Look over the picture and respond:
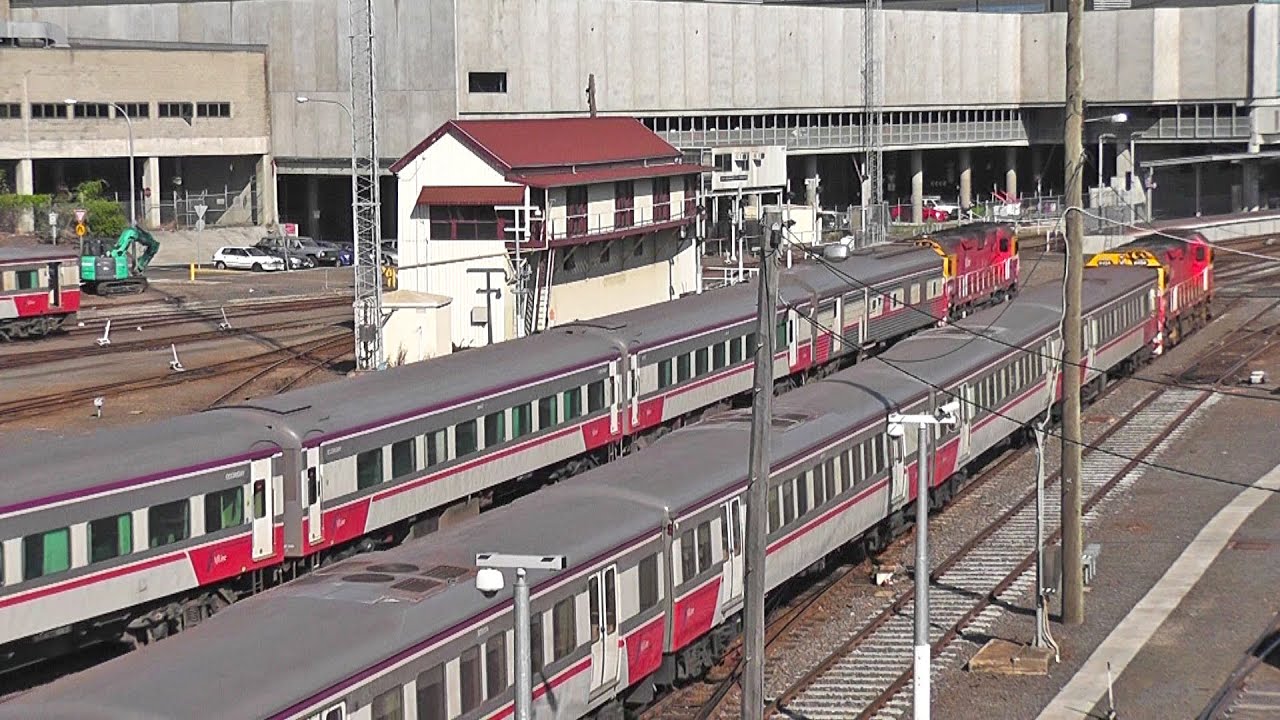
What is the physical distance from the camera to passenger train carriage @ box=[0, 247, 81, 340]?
50.2 m

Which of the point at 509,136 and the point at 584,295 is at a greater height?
the point at 509,136

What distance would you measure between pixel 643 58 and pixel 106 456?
59.4 m

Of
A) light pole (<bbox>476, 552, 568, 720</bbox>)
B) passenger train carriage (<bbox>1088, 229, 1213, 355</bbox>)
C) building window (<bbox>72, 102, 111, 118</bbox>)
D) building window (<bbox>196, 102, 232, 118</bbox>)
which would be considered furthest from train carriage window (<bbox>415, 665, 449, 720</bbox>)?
building window (<bbox>196, 102, 232, 118</bbox>)

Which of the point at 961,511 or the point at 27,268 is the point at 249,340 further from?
the point at 961,511

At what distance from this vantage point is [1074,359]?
25.5 meters

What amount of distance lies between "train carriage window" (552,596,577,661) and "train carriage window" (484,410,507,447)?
10952mm

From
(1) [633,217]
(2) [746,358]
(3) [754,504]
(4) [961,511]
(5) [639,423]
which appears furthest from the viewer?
(1) [633,217]

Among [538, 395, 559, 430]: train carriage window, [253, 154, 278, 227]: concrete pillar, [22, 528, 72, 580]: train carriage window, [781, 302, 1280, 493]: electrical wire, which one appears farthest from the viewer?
[253, 154, 278, 227]: concrete pillar

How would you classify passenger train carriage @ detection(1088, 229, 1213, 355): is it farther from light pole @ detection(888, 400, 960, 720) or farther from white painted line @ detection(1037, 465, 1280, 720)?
light pole @ detection(888, 400, 960, 720)

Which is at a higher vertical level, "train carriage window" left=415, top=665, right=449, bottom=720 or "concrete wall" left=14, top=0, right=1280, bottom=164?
"concrete wall" left=14, top=0, right=1280, bottom=164

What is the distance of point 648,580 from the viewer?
19.9 metres

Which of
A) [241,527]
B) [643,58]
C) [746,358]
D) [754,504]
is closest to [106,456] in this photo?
[241,527]

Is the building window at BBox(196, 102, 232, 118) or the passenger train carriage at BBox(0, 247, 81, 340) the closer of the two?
the passenger train carriage at BBox(0, 247, 81, 340)

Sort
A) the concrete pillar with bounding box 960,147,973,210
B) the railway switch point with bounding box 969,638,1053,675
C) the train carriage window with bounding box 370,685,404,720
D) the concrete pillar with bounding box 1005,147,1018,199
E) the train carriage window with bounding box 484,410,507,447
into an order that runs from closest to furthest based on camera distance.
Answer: the train carriage window with bounding box 370,685,404,720 < the railway switch point with bounding box 969,638,1053,675 < the train carriage window with bounding box 484,410,507,447 < the concrete pillar with bounding box 960,147,973,210 < the concrete pillar with bounding box 1005,147,1018,199
